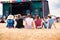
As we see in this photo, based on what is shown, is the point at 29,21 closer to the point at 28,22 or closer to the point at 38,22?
the point at 28,22

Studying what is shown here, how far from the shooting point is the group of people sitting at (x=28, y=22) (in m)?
1.72

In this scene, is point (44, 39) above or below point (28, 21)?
below

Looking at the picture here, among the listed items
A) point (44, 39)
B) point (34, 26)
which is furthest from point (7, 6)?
point (44, 39)

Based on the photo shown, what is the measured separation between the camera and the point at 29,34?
1688 millimetres

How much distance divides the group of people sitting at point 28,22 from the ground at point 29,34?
6cm

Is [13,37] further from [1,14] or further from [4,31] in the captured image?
[1,14]

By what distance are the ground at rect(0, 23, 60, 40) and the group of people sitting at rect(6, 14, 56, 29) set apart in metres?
0.06

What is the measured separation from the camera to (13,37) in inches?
67.8

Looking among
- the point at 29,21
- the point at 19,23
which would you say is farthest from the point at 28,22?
the point at 19,23

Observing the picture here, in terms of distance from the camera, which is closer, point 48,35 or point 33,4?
point 48,35

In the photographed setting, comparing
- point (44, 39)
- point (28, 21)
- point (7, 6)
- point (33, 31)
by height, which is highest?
point (7, 6)

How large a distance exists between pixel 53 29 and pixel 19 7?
586 millimetres

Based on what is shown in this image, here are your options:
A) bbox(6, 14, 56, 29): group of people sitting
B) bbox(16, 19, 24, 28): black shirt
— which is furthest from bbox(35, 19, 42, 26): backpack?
bbox(16, 19, 24, 28): black shirt

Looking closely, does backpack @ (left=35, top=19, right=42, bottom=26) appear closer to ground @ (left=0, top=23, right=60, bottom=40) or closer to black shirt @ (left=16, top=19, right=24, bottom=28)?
ground @ (left=0, top=23, right=60, bottom=40)
